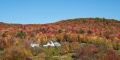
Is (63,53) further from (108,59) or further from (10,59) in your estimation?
(108,59)

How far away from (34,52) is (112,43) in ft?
197

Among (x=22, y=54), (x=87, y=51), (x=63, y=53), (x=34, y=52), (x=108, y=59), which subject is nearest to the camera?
(x=108, y=59)

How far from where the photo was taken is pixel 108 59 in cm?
9469

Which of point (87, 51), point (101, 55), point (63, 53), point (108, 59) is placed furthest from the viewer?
point (63, 53)

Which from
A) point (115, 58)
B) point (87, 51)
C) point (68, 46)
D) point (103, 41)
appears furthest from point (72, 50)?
point (115, 58)

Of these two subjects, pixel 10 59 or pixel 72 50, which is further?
pixel 72 50

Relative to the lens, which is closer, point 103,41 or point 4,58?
point 4,58

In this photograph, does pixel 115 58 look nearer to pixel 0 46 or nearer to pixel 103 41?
pixel 103 41

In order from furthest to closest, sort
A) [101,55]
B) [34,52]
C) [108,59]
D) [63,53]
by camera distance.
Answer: [63,53] < [34,52] < [101,55] < [108,59]

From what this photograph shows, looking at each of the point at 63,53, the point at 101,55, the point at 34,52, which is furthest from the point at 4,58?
the point at 63,53

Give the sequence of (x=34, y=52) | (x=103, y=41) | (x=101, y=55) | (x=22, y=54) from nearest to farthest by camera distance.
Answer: (x=101, y=55), (x=22, y=54), (x=34, y=52), (x=103, y=41)

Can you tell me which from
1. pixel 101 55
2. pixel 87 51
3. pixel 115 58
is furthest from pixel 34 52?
pixel 115 58

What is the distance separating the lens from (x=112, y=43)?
196125mm

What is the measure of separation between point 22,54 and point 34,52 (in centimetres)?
4910
